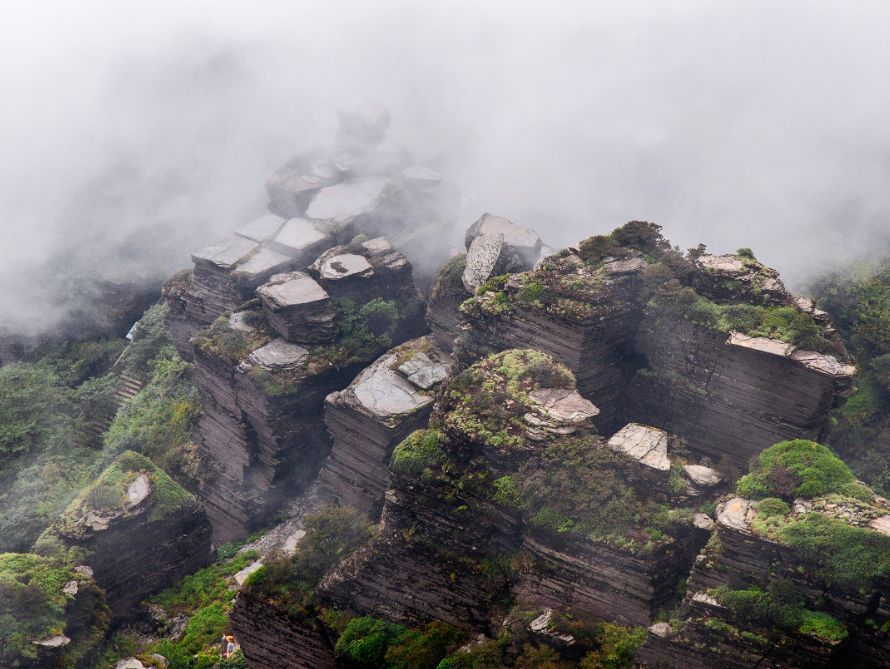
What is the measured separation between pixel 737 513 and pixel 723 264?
5.74 m

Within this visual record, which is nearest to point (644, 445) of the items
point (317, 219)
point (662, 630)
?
point (662, 630)

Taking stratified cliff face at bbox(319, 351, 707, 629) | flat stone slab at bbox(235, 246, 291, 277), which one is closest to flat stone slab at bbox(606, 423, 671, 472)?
stratified cliff face at bbox(319, 351, 707, 629)

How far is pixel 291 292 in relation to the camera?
816 inches

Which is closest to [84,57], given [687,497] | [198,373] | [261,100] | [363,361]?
[261,100]

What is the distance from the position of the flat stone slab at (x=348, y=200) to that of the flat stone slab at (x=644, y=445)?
45.6 ft

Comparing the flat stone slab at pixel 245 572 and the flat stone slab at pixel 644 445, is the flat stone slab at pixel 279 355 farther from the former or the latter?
the flat stone slab at pixel 644 445

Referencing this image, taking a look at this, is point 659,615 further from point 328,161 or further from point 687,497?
point 328,161

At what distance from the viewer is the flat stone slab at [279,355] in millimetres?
20062

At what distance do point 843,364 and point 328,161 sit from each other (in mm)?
19299

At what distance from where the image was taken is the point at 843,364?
13.2 metres

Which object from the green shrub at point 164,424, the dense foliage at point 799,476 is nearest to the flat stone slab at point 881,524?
the dense foliage at point 799,476

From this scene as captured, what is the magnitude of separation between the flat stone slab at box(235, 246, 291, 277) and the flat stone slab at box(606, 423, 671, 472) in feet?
43.0

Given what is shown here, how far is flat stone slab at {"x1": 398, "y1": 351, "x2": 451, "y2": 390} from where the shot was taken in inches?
756

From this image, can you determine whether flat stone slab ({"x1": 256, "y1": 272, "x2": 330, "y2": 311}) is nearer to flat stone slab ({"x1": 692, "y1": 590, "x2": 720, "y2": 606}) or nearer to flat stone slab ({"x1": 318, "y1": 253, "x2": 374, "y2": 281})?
flat stone slab ({"x1": 318, "y1": 253, "x2": 374, "y2": 281})
